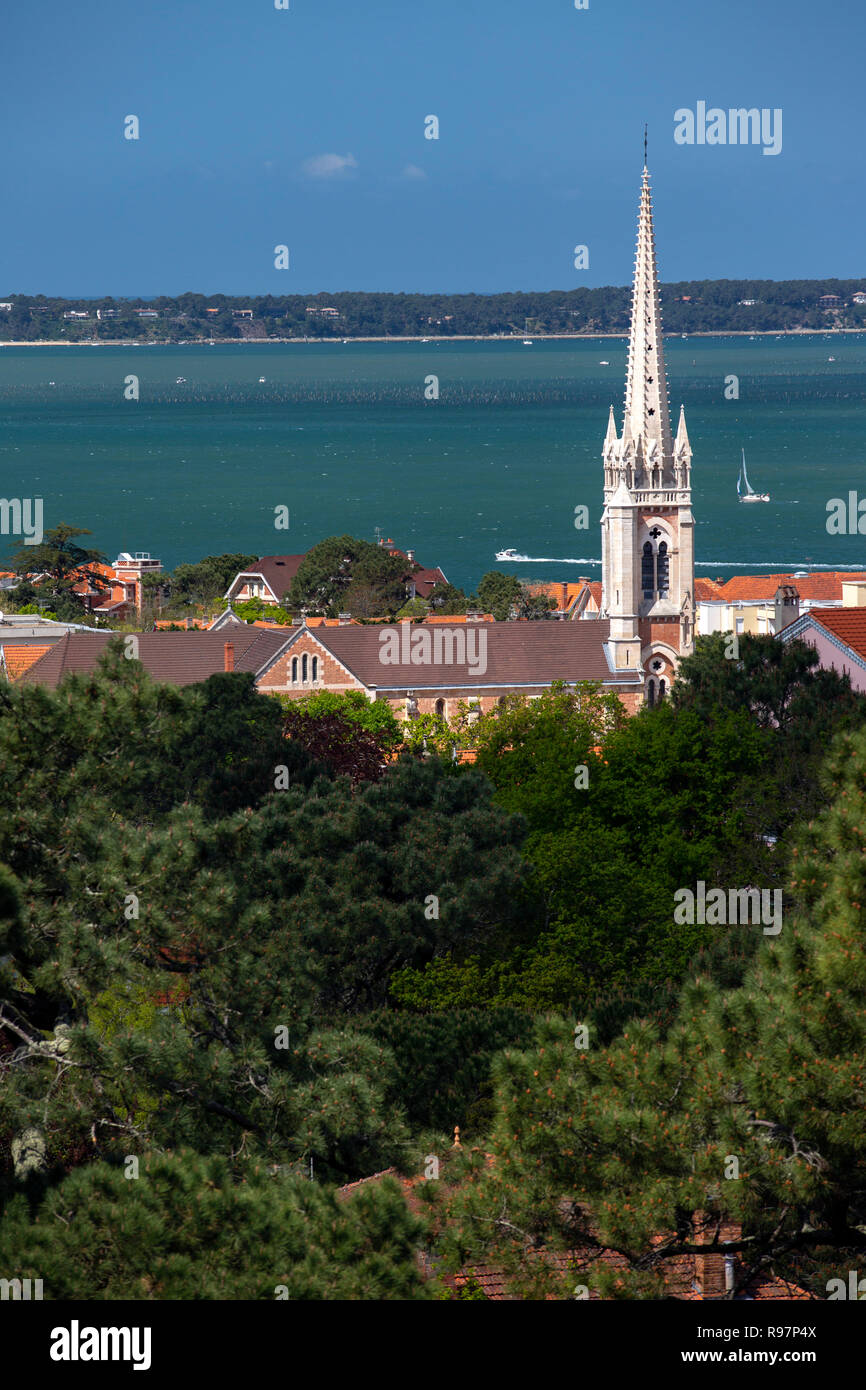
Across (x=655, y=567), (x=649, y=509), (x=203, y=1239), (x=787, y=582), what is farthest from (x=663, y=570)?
(x=203, y=1239)

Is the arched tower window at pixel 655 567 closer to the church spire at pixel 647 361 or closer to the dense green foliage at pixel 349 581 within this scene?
the church spire at pixel 647 361

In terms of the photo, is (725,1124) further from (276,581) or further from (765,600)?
(276,581)

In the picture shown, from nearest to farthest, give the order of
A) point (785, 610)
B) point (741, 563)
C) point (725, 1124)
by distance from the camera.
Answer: point (725, 1124), point (785, 610), point (741, 563)

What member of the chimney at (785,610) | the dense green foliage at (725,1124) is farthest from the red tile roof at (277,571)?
the dense green foliage at (725,1124)

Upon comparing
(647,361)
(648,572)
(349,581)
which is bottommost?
(648,572)

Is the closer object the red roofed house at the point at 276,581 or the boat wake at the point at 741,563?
the red roofed house at the point at 276,581

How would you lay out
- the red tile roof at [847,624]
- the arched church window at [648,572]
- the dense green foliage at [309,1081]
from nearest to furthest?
the dense green foliage at [309,1081]
the red tile roof at [847,624]
the arched church window at [648,572]

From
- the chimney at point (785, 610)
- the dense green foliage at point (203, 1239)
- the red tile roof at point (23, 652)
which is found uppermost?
the chimney at point (785, 610)
